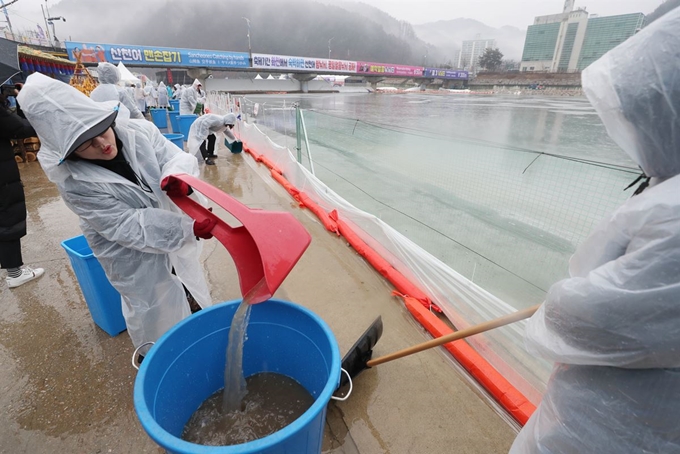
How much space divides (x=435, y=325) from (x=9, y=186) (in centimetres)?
315

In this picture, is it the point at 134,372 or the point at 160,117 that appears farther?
the point at 160,117

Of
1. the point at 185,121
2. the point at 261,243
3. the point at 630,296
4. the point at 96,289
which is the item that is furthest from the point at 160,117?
the point at 630,296

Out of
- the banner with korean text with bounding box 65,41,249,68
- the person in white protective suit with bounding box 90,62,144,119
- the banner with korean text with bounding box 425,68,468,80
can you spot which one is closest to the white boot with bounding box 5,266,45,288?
the person in white protective suit with bounding box 90,62,144,119

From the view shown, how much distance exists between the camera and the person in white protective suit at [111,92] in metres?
4.96

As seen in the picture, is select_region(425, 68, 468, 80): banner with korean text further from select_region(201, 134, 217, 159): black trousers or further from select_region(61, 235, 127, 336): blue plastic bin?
select_region(61, 235, 127, 336): blue plastic bin

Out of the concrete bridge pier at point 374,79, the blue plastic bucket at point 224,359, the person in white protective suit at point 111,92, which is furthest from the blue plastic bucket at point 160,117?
the concrete bridge pier at point 374,79

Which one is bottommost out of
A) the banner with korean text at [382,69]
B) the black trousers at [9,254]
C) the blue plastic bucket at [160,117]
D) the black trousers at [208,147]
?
the black trousers at [9,254]

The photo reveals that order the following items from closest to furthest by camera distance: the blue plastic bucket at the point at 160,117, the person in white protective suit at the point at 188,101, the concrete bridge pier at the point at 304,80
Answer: the blue plastic bucket at the point at 160,117 < the person in white protective suit at the point at 188,101 < the concrete bridge pier at the point at 304,80

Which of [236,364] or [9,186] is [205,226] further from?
[9,186]

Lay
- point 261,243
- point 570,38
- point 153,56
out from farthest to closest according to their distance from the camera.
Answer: point 153,56, point 570,38, point 261,243

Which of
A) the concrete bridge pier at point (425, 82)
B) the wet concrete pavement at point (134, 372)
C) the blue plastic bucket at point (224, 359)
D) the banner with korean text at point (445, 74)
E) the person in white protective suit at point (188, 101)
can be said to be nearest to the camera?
the blue plastic bucket at point (224, 359)

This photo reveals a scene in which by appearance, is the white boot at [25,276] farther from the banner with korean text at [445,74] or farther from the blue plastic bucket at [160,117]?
the banner with korean text at [445,74]

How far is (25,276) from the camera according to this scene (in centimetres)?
252

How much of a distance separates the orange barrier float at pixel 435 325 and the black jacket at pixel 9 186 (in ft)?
8.15
